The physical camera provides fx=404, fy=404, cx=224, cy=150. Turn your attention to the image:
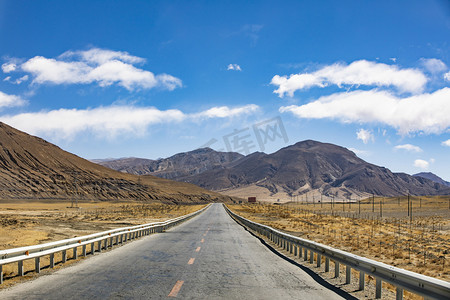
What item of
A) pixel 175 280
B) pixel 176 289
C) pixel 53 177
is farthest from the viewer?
pixel 53 177

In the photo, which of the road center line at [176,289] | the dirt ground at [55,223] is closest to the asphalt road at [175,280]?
the road center line at [176,289]

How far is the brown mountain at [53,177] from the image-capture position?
119 m

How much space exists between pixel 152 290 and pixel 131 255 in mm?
6336

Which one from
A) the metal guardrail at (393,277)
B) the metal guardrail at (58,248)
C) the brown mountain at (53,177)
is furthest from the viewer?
the brown mountain at (53,177)

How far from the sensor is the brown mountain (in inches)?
4668

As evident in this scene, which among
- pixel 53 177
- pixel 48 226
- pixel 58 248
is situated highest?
pixel 53 177

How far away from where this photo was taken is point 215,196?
19450 centimetres

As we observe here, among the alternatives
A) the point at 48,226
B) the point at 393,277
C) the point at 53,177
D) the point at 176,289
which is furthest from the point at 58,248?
the point at 53,177

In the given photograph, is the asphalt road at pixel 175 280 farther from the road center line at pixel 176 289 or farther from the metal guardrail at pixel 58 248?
the metal guardrail at pixel 58 248

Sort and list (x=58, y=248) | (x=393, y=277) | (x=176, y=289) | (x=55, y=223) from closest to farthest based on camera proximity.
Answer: (x=393, y=277) < (x=176, y=289) < (x=58, y=248) < (x=55, y=223)

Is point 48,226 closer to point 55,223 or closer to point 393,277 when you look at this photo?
point 55,223

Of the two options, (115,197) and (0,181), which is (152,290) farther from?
(115,197)

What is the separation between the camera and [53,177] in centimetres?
13025

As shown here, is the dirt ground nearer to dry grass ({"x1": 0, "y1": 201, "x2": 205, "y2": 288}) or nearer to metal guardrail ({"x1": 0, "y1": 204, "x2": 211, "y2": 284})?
dry grass ({"x1": 0, "y1": 201, "x2": 205, "y2": 288})
